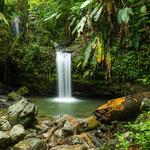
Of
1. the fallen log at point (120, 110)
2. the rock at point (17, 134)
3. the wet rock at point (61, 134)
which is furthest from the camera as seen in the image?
the fallen log at point (120, 110)

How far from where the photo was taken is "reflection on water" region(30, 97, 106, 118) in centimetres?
867

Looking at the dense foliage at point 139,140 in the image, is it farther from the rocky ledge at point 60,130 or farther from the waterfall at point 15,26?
the waterfall at point 15,26

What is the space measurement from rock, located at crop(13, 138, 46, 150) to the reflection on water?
2684mm

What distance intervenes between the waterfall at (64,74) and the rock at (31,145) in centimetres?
605

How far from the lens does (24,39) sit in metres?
13.0

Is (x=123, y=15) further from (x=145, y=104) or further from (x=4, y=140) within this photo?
(x=4, y=140)

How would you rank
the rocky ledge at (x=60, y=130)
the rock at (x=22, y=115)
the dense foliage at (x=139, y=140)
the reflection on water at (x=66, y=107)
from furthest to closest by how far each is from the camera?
1. the reflection on water at (x=66, y=107)
2. the rock at (x=22, y=115)
3. the rocky ledge at (x=60, y=130)
4. the dense foliage at (x=139, y=140)

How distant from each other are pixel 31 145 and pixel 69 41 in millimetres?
8144

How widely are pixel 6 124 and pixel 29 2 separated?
8.84 metres

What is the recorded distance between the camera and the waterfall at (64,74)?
38.3ft

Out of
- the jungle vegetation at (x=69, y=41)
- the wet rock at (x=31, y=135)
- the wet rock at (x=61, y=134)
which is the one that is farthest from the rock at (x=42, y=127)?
the jungle vegetation at (x=69, y=41)

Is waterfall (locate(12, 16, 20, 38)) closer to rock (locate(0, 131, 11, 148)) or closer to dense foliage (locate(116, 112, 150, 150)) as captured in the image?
rock (locate(0, 131, 11, 148))

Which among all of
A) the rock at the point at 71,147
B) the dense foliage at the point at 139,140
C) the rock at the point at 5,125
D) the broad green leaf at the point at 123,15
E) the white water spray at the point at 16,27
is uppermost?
the white water spray at the point at 16,27

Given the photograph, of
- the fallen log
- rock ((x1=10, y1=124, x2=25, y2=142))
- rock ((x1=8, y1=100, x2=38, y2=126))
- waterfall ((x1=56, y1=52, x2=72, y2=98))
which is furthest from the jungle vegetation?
rock ((x1=10, y1=124, x2=25, y2=142))
